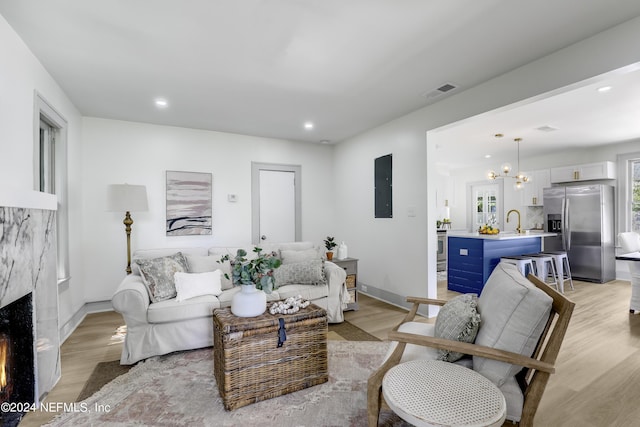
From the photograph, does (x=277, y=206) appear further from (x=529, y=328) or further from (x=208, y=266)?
(x=529, y=328)

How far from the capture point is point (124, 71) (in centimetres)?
278

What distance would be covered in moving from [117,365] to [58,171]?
221 centimetres

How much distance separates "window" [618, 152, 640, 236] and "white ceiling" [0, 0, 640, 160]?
8.23 feet

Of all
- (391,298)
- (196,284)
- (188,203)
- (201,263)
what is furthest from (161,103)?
(391,298)

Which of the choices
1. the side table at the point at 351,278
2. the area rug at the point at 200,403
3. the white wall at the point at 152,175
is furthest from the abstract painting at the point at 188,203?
the area rug at the point at 200,403

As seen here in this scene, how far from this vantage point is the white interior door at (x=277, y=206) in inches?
200

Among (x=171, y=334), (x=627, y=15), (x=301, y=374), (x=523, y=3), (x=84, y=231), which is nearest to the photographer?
(x=523, y=3)

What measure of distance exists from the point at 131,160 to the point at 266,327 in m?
3.44

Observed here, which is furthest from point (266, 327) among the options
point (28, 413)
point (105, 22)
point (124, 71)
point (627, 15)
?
point (627, 15)

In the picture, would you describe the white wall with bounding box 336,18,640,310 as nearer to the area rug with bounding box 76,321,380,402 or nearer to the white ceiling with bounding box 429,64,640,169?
the white ceiling with bounding box 429,64,640,169

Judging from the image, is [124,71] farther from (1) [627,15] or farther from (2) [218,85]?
(1) [627,15]

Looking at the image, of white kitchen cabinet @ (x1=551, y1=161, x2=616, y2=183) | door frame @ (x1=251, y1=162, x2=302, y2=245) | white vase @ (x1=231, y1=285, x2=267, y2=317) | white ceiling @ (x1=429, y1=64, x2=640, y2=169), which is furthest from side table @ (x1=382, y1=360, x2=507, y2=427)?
white kitchen cabinet @ (x1=551, y1=161, x2=616, y2=183)

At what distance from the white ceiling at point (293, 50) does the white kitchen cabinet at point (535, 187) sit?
291 cm

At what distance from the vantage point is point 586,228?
19.2 feet
